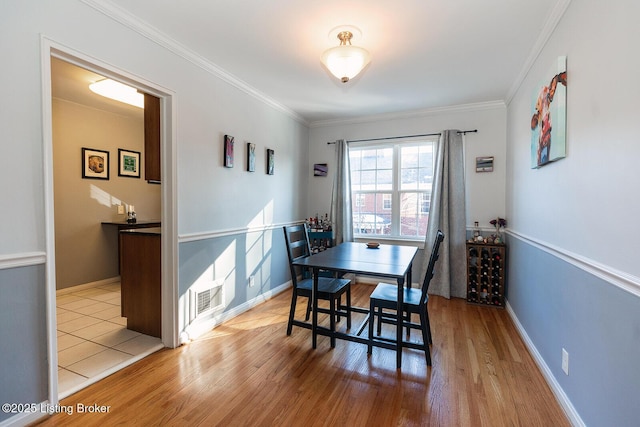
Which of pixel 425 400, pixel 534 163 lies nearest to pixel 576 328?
pixel 425 400

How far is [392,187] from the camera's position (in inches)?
173

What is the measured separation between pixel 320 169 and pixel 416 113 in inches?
64.0

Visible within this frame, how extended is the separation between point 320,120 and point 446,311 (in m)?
3.23

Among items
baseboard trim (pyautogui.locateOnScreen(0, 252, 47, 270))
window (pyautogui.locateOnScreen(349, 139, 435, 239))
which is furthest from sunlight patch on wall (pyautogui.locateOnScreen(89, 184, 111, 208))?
window (pyautogui.locateOnScreen(349, 139, 435, 239))

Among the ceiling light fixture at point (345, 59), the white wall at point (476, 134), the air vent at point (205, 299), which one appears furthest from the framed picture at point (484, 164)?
the air vent at point (205, 299)

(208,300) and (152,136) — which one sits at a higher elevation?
(152,136)

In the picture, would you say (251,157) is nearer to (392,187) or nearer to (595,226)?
(392,187)

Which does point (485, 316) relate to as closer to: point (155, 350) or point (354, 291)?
point (354, 291)

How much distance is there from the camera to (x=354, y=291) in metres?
4.11

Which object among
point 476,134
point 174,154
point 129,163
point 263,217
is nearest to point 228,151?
point 174,154

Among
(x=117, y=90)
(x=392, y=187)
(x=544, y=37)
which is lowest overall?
(x=392, y=187)

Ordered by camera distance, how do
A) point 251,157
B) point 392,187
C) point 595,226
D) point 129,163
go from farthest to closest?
point 129,163, point 392,187, point 251,157, point 595,226

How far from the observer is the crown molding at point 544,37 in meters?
1.88

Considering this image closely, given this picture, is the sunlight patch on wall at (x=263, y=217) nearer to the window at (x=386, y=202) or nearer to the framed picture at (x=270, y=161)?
the framed picture at (x=270, y=161)
